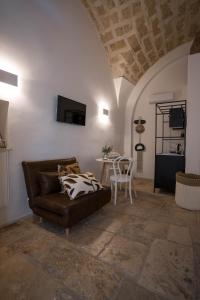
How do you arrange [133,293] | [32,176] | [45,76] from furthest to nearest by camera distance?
[45,76] < [32,176] < [133,293]

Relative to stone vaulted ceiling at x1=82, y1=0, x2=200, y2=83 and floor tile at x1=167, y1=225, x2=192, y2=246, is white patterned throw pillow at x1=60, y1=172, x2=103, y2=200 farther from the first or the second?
stone vaulted ceiling at x1=82, y1=0, x2=200, y2=83

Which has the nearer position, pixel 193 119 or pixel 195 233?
pixel 195 233

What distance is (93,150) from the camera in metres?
4.18

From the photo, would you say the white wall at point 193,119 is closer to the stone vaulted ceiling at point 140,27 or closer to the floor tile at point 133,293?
the stone vaulted ceiling at point 140,27

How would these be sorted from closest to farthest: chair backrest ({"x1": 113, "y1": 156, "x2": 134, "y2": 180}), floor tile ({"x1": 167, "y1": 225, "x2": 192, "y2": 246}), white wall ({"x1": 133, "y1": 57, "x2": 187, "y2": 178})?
floor tile ({"x1": 167, "y1": 225, "x2": 192, "y2": 246}) → chair backrest ({"x1": 113, "y1": 156, "x2": 134, "y2": 180}) → white wall ({"x1": 133, "y1": 57, "x2": 187, "y2": 178})

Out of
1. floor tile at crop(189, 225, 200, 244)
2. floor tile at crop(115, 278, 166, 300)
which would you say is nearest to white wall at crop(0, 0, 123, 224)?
floor tile at crop(115, 278, 166, 300)

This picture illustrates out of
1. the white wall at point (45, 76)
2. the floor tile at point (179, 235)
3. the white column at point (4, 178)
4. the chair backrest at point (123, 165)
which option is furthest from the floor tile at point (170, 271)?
the white wall at point (45, 76)

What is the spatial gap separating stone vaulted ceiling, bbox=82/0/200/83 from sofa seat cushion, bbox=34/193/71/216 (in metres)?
3.73

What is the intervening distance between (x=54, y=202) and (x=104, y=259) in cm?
87

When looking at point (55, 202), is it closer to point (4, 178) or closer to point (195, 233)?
point (4, 178)

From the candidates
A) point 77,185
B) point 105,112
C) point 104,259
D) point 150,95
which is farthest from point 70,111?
point 150,95

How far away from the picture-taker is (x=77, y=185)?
2279 mm

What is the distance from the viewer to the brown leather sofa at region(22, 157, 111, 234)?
6.61ft

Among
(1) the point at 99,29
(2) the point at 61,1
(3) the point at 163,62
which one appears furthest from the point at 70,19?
(3) the point at 163,62
